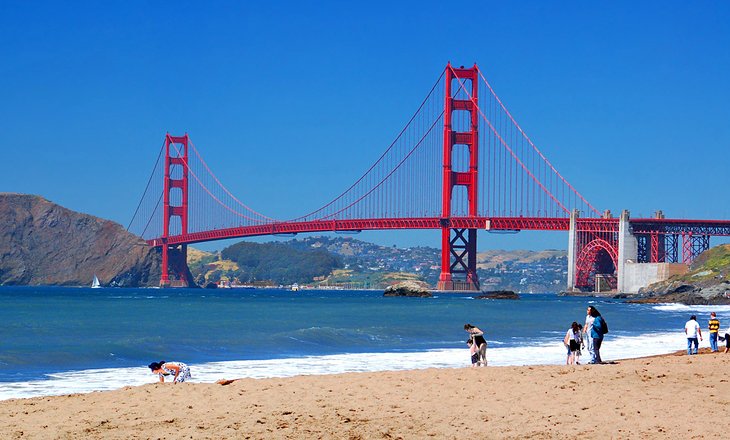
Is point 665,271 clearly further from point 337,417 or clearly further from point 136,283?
point 337,417

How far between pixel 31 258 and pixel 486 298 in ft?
279

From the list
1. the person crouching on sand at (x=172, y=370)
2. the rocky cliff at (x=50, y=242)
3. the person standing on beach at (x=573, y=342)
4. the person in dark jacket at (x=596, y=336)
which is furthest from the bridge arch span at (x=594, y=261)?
the person crouching on sand at (x=172, y=370)

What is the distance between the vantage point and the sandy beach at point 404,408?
11.2 metres

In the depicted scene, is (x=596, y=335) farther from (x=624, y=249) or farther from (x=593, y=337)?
(x=624, y=249)

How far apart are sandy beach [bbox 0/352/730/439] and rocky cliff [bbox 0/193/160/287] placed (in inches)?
5439

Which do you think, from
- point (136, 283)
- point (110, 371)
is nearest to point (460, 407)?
point (110, 371)

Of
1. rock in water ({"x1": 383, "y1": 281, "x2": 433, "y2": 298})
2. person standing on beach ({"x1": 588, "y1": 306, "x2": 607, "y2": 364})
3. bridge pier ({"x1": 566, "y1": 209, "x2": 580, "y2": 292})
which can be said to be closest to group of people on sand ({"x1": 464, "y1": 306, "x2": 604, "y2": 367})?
person standing on beach ({"x1": 588, "y1": 306, "x2": 607, "y2": 364})

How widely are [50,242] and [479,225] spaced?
84.4 meters

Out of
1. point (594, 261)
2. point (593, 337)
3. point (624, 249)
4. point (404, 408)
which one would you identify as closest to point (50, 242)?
point (594, 261)

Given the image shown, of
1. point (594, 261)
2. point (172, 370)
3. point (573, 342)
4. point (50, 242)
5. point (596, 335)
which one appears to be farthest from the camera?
point (50, 242)

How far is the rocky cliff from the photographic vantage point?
151 m

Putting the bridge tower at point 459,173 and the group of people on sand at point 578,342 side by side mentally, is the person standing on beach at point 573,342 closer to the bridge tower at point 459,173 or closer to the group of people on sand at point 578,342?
the group of people on sand at point 578,342

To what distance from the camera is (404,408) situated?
40.5 ft

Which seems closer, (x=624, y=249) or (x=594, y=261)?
(x=624, y=249)
